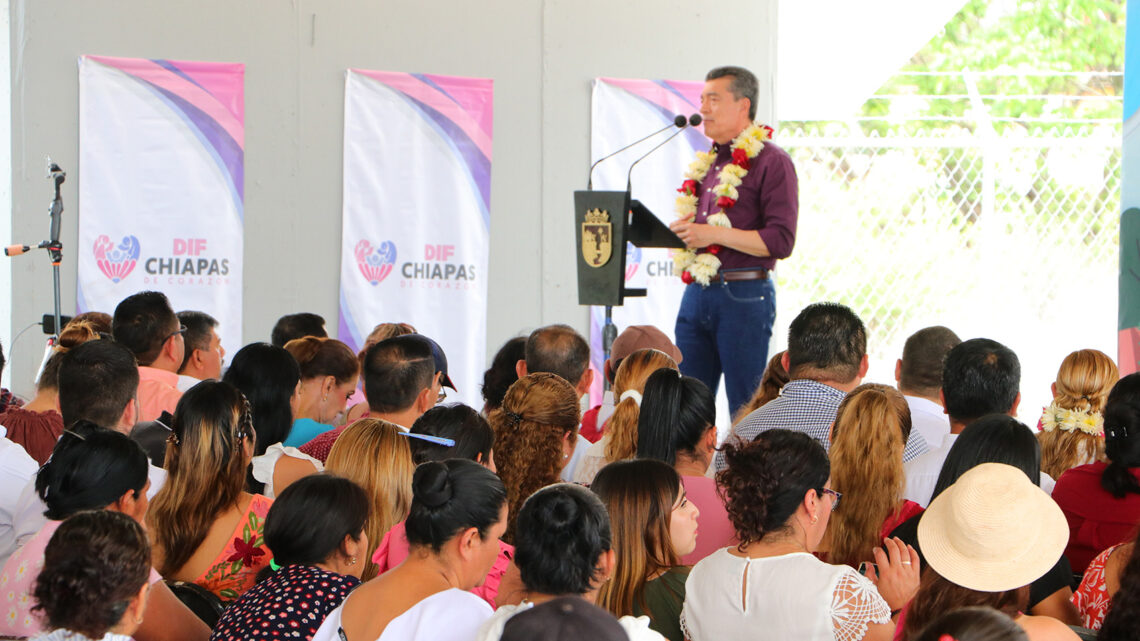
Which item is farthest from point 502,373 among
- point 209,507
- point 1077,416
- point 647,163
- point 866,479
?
point 647,163

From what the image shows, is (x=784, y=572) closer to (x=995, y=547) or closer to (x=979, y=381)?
(x=995, y=547)

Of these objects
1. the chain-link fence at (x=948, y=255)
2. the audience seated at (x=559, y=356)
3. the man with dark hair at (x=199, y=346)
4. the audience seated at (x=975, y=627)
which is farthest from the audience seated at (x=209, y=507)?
the chain-link fence at (x=948, y=255)

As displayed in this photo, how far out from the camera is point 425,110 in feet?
21.4

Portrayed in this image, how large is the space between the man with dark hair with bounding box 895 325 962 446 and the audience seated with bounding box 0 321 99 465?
2614mm

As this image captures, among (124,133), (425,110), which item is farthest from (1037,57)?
(124,133)

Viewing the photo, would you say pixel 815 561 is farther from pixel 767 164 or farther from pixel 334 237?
pixel 334 237

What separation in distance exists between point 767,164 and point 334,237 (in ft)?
8.37

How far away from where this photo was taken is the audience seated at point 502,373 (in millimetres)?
4281

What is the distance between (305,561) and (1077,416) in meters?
2.30

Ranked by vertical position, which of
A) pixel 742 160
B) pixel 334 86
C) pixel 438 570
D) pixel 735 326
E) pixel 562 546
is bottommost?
pixel 438 570

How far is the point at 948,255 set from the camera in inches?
337

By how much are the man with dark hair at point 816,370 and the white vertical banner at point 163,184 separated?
3605 mm

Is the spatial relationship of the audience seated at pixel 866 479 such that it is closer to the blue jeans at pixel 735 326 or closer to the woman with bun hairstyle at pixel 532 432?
the woman with bun hairstyle at pixel 532 432

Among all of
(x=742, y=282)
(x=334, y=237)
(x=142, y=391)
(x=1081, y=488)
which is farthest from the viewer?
(x=334, y=237)
